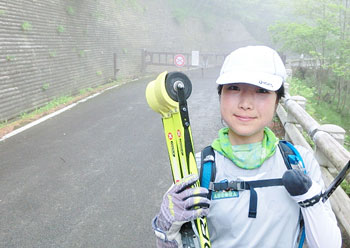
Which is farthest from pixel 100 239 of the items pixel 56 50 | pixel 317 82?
pixel 317 82

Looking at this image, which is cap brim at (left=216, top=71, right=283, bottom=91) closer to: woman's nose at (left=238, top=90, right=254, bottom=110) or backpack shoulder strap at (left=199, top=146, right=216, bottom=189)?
woman's nose at (left=238, top=90, right=254, bottom=110)

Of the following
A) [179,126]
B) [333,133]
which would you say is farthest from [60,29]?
[179,126]

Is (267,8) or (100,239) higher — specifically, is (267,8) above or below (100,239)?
above

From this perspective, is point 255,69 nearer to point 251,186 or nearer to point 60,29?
point 251,186

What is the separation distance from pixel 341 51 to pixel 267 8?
3199cm

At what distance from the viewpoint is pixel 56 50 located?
11.3 meters

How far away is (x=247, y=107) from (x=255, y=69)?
0.59 feet

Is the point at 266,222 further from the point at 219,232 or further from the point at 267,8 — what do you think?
the point at 267,8

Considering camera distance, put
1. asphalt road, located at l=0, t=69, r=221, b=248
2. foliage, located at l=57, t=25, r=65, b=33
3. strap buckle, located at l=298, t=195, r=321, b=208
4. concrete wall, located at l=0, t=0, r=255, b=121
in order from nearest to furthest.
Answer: strap buckle, located at l=298, t=195, r=321, b=208 → asphalt road, located at l=0, t=69, r=221, b=248 → concrete wall, located at l=0, t=0, r=255, b=121 → foliage, located at l=57, t=25, r=65, b=33

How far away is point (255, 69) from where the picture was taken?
4.91 feet

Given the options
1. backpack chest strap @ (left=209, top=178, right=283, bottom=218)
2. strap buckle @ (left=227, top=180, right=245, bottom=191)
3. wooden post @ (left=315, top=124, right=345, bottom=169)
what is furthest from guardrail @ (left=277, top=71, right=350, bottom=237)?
strap buckle @ (left=227, top=180, right=245, bottom=191)

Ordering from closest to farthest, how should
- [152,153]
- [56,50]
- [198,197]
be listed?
1. [198,197]
2. [152,153]
3. [56,50]

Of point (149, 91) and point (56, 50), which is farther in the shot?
point (56, 50)

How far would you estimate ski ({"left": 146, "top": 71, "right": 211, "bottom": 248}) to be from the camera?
1.50m
